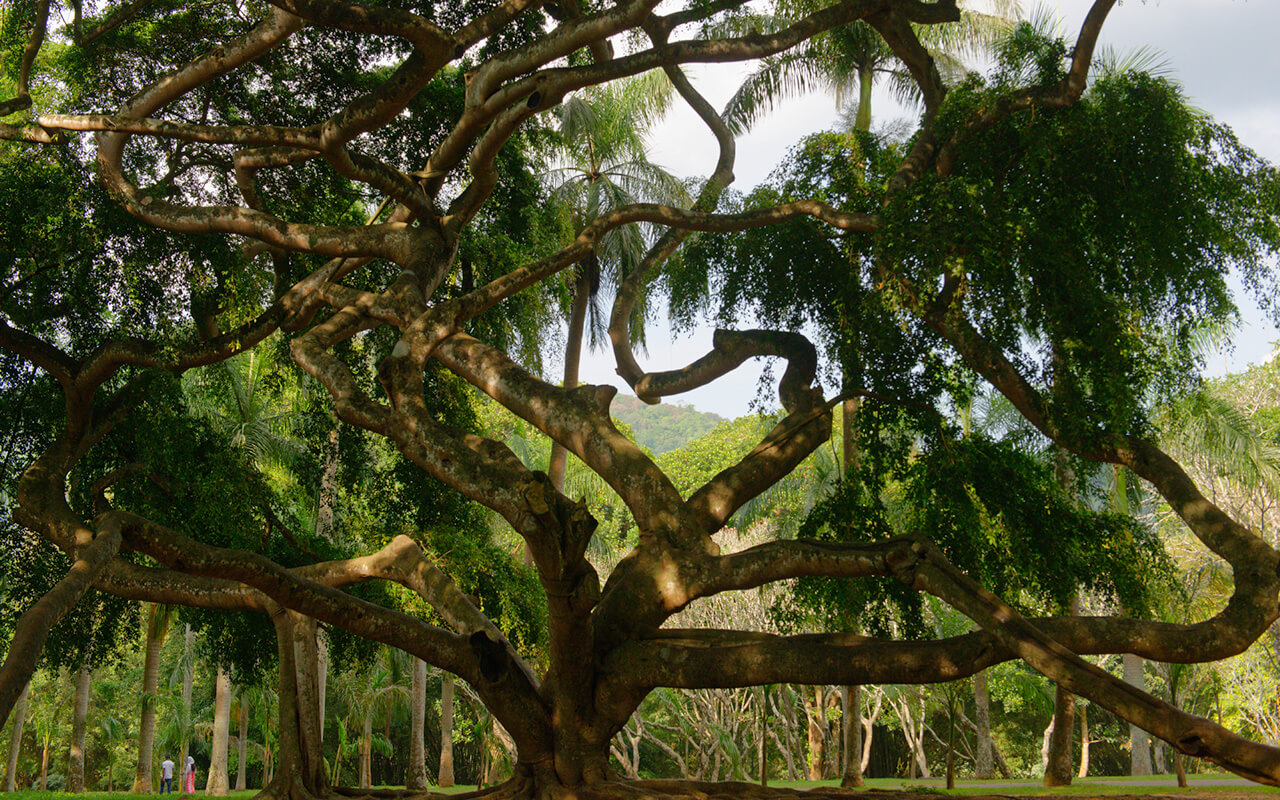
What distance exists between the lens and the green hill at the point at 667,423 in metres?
94.8

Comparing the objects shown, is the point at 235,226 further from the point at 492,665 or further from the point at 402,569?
the point at 492,665

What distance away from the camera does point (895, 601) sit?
974cm

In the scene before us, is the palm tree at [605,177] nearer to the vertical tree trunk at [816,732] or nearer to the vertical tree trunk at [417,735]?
the vertical tree trunk at [417,735]

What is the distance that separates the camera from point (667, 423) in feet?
348

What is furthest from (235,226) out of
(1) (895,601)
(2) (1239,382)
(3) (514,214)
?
(2) (1239,382)

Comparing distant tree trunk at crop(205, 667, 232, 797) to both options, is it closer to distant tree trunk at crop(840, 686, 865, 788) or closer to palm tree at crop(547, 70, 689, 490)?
palm tree at crop(547, 70, 689, 490)

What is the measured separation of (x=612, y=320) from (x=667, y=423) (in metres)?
95.0

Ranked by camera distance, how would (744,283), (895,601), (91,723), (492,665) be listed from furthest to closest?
(91,723)
(744,283)
(895,601)
(492,665)

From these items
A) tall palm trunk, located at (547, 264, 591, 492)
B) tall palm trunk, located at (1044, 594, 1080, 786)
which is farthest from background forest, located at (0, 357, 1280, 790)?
tall palm trunk, located at (547, 264, 591, 492)

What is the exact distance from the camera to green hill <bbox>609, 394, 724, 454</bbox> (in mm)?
94812

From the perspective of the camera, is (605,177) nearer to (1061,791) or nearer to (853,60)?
(853,60)

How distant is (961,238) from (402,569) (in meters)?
5.68

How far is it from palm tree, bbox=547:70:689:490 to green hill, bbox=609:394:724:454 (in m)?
71.1

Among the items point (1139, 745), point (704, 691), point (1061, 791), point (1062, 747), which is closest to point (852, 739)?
point (1062, 747)
